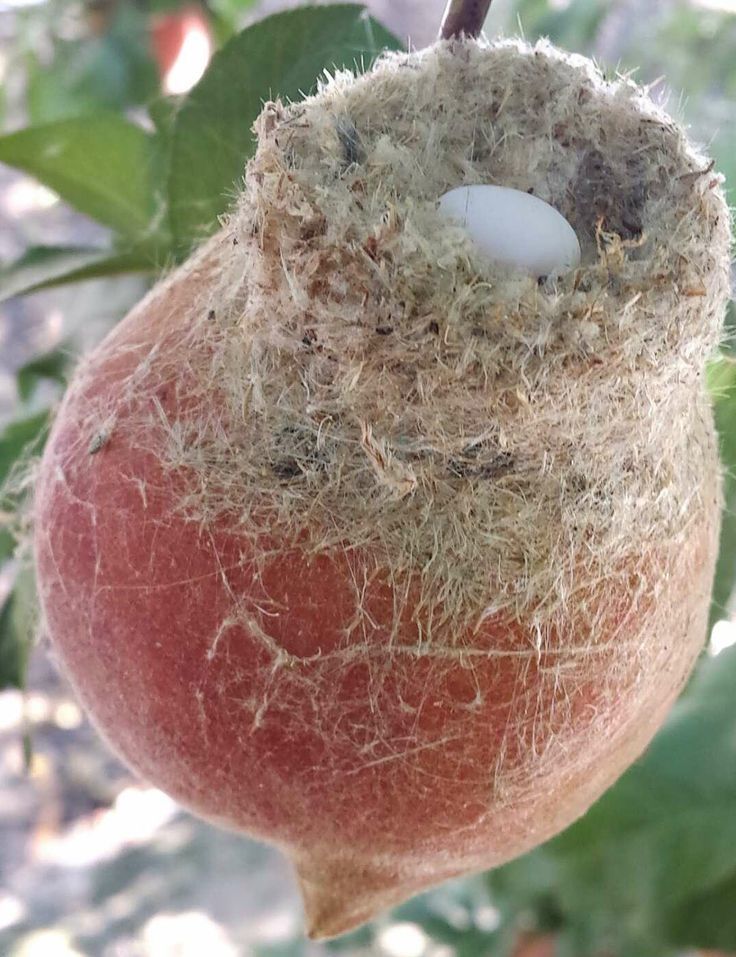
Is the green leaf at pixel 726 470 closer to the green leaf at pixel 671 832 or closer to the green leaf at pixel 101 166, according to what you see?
the green leaf at pixel 671 832

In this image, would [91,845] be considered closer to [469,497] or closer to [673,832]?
[673,832]

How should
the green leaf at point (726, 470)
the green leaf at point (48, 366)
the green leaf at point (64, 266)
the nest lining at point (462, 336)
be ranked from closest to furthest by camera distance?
the nest lining at point (462, 336) → the green leaf at point (726, 470) → the green leaf at point (64, 266) → the green leaf at point (48, 366)

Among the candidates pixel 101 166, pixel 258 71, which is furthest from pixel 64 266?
pixel 258 71

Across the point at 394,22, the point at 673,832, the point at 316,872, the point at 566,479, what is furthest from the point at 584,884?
the point at 394,22

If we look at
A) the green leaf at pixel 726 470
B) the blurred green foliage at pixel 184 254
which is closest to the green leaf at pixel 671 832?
the blurred green foliage at pixel 184 254

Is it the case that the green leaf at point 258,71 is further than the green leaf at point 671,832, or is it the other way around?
the green leaf at point 671,832

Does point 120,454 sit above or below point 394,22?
below

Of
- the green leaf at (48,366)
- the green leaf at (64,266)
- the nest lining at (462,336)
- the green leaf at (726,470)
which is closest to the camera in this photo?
the nest lining at (462,336)

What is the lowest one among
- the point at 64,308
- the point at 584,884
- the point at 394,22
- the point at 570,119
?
the point at 584,884

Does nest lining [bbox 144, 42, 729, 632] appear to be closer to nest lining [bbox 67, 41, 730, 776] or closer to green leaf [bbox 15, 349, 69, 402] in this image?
nest lining [bbox 67, 41, 730, 776]
